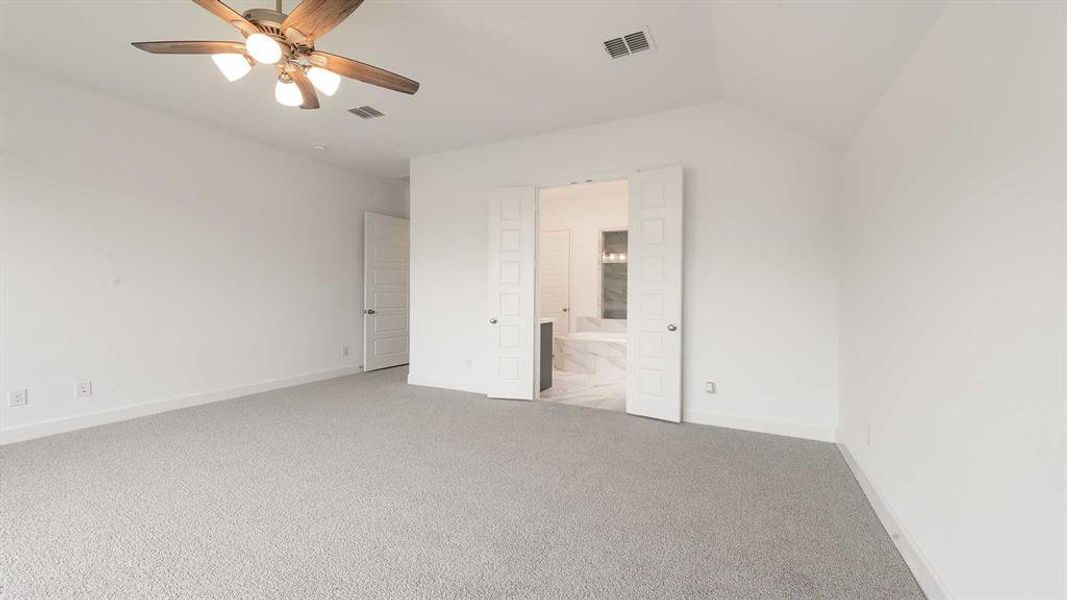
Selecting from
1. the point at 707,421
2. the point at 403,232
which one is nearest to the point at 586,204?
the point at 403,232

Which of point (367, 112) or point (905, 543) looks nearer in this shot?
point (905, 543)

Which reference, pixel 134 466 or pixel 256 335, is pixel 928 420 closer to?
pixel 134 466

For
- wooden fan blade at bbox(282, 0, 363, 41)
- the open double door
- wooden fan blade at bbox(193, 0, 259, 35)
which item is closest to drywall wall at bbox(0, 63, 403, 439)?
wooden fan blade at bbox(193, 0, 259, 35)

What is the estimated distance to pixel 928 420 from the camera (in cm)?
185

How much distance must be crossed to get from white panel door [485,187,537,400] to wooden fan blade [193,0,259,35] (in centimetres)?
280

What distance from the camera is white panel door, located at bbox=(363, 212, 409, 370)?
6164mm

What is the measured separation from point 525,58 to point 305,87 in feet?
4.65

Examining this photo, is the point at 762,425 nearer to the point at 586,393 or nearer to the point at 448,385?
the point at 586,393

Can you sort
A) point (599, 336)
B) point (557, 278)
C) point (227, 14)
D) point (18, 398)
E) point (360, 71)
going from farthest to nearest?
point (557, 278)
point (599, 336)
point (18, 398)
point (360, 71)
point (227, 14)

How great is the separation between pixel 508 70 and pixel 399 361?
15.3 ft

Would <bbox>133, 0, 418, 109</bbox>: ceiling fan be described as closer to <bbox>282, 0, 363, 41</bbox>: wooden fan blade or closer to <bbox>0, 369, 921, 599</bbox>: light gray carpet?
<bbox>282, 0, 363, 41</bbox>: wooden fan blade

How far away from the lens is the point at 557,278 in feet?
25.0

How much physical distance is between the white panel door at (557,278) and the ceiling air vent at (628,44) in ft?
14.9

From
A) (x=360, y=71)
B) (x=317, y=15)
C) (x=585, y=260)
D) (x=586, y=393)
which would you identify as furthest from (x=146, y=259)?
(x=585, y=260)
